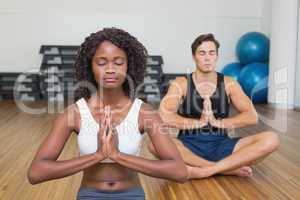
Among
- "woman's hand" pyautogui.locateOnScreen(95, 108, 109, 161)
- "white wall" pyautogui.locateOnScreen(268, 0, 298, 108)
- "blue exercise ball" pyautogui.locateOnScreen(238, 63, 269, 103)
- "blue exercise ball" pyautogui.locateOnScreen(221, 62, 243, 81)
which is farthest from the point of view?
"blue exercise ball" pyautogui.locateOnScreen(221, 62, 243, 81)

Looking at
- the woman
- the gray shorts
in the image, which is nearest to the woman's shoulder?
the woman

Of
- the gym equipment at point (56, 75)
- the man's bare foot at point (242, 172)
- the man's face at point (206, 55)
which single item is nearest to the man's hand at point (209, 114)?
the man's face at point (206, 55)

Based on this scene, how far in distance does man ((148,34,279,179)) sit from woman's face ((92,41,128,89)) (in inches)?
56.1

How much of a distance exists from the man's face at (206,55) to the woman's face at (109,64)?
144 cm

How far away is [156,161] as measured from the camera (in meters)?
1.39

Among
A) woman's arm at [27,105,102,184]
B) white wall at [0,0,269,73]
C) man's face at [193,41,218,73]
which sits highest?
white wall at [0,0,269,73]

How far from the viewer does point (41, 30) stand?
696 cm

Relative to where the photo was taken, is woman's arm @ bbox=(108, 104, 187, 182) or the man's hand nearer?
woman's arm @ bbox=(108, 104, 187, 182)

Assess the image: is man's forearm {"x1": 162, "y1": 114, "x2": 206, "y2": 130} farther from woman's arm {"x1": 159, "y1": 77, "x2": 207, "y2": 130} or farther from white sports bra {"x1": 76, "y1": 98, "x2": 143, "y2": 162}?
white sports bra {"x1": 76, "y1": 98, "x2": 143, "y2": 162}

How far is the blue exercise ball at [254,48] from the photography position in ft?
21.7

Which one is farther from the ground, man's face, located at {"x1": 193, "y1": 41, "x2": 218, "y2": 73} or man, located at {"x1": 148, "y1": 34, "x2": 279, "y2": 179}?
man's face, located at {"x1": 193, "y1": 41, "x2": 218, "y2": 73}

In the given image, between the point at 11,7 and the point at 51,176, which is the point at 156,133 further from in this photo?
the point at 11,7

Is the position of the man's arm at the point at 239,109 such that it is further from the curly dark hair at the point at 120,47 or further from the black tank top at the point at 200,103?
the curly dark hair at the point at 120,47

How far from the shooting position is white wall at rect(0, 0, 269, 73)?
692 cm
